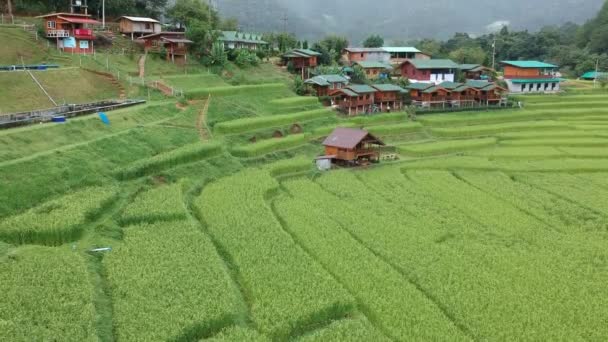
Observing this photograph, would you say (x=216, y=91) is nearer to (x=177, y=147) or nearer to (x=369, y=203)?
(x=177, y=147)

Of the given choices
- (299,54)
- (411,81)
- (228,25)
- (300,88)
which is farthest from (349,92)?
(228,25)

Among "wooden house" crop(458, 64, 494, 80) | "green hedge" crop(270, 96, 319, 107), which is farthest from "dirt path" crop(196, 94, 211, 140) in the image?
"wooden house" crop(458, 64, 494, 80)

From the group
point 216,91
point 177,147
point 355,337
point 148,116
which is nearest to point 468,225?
point 355,337

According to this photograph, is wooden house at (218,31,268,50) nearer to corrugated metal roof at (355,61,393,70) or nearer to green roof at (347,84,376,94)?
corrugated metal roof at (355,61,393,70)

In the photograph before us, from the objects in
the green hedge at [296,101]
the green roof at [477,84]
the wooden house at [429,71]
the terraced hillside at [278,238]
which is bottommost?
the terraced hillside at [278,238]

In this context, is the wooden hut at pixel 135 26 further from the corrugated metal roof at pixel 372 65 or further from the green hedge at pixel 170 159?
the green hedge at pixel 170 159

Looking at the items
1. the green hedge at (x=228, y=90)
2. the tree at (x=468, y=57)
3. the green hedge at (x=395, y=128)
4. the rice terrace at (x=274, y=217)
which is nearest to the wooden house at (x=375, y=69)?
the rice terrace at (x=274, y=217)
